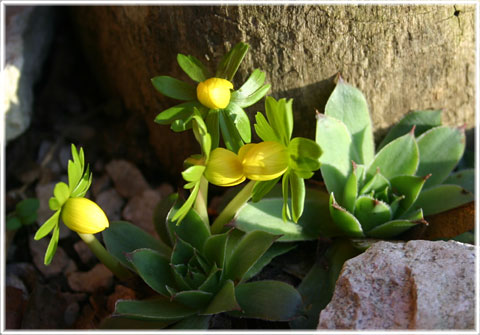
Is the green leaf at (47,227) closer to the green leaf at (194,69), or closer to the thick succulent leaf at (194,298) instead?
the thick succulent leaf at (194,298)

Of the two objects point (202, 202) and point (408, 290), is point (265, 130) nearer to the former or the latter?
point (202, 202)

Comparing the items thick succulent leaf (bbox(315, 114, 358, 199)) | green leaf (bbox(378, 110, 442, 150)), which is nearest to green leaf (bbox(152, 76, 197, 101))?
thick succulent leaf (bbox(315, 114, 358, 199))

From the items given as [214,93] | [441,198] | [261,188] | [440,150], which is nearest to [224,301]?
[261,188]

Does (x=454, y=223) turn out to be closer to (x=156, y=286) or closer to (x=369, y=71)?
(x=369, y=71)

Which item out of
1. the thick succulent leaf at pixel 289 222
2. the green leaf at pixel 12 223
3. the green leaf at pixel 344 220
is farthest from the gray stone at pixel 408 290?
the green leaf at pixel 12 223

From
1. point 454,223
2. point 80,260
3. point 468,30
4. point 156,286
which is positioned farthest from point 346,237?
point 80,260

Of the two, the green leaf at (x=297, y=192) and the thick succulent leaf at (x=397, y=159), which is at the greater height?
the green leaf at (x=297, y=192)
